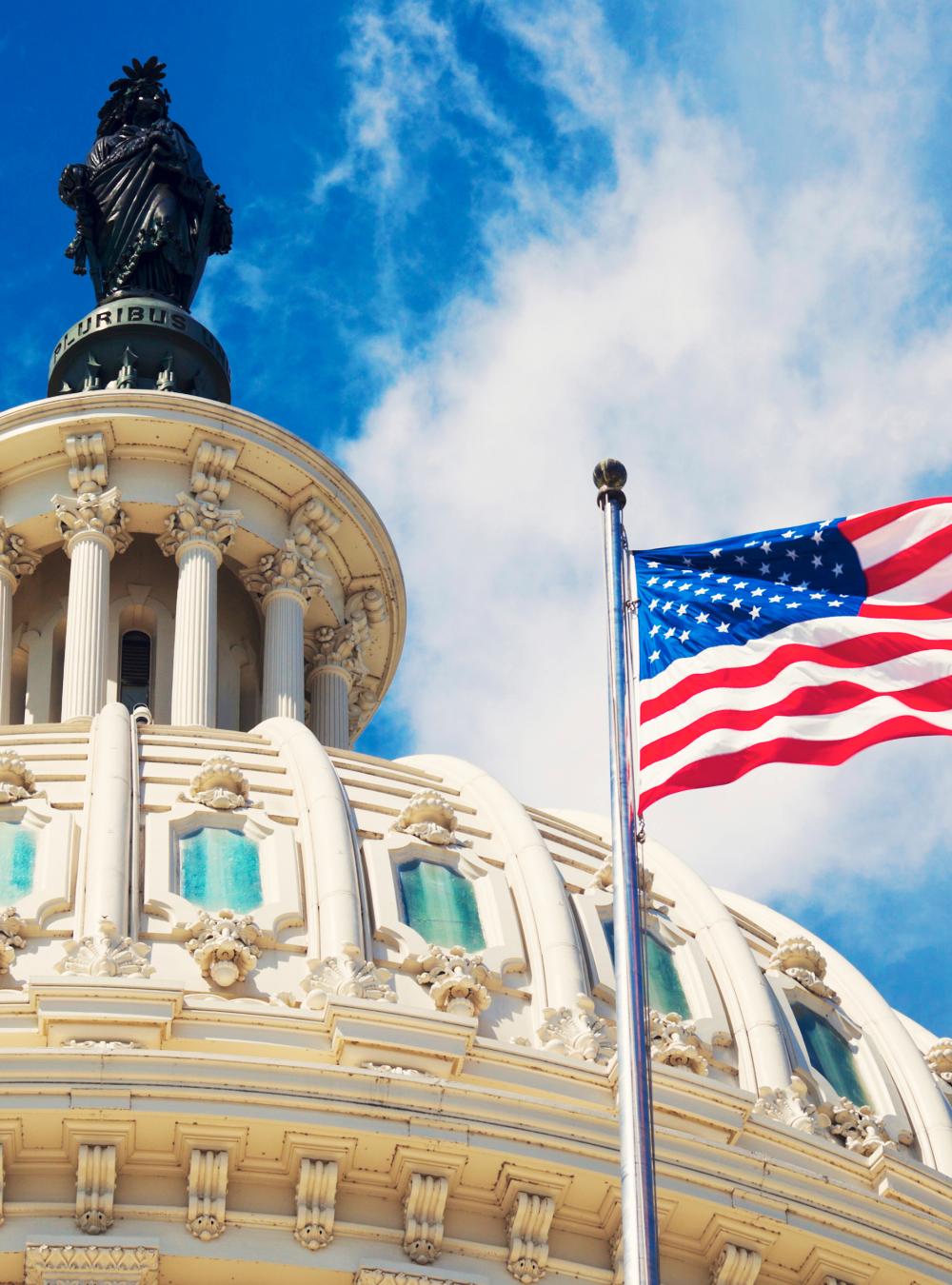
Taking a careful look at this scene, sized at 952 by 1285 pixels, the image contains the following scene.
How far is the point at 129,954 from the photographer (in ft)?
130

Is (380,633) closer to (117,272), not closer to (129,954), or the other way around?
(117,272)

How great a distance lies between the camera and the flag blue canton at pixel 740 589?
113ft

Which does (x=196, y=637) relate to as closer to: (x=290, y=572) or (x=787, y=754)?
(x=290, y=572)

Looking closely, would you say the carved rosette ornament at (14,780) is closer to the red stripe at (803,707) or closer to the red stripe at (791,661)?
the red stripe at (791,661)

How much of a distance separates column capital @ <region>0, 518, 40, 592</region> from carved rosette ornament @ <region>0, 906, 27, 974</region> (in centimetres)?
1750

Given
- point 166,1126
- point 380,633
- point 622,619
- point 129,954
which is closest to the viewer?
point 622,619

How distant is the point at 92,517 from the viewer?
188ft

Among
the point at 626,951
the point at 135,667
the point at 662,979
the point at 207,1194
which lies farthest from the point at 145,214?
the point at 626,951

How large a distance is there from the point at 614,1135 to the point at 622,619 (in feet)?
24.8

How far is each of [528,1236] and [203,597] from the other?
20803 millimetres

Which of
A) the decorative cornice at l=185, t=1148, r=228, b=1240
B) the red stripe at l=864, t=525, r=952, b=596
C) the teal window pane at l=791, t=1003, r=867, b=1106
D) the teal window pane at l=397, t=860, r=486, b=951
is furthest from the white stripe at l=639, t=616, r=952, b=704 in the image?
the teal window pane at l=791, t=1003, r=867, b=1106

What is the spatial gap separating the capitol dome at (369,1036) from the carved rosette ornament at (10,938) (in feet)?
0.14

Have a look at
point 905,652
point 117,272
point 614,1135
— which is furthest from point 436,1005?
point 117,272

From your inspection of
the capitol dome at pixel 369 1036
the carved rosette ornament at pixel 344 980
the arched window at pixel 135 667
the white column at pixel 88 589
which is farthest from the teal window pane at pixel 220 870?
the arched window at pixel 135 667
